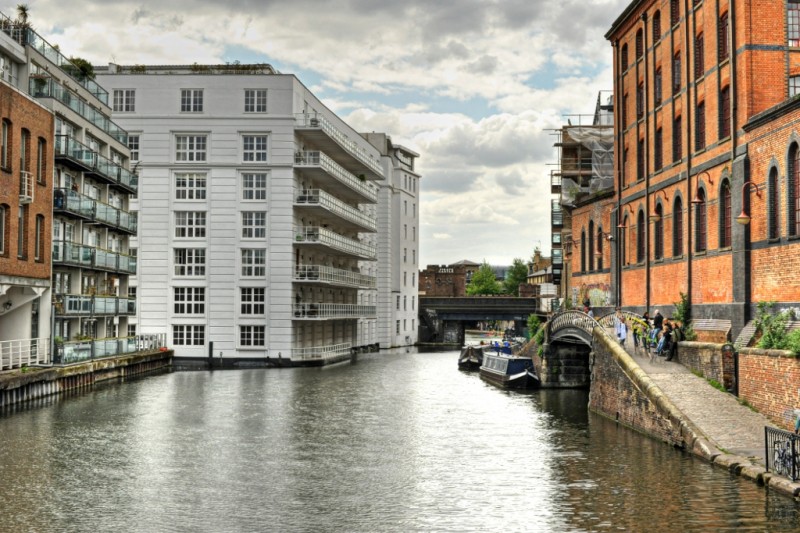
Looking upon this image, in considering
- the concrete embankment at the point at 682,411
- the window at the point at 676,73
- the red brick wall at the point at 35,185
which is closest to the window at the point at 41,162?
the red brick wall at the point at 35,185

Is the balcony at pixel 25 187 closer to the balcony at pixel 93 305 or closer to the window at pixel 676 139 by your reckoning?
the balcony at pixel 93 305

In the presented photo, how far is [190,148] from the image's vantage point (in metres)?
59.0

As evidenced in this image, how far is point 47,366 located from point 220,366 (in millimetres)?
19854

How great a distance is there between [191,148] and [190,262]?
7.49m

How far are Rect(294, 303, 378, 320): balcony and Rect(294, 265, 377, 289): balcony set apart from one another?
160 centimetres

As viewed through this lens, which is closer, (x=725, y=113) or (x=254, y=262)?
(x=725, y=113)

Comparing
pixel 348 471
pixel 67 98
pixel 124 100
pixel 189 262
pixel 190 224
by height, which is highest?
pixel 124 100

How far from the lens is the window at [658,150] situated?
3903 centimetres

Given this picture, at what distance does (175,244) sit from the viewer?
58.8 m

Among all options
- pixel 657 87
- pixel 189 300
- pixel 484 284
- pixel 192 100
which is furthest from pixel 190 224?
pixel 484 284

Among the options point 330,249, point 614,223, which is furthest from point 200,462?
point 330,249

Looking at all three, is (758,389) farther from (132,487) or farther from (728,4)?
(132,487)

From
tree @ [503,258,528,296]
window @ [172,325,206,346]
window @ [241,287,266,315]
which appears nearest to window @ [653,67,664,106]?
window @ [241,287,266,315]

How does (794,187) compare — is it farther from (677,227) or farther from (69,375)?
(69,375)
